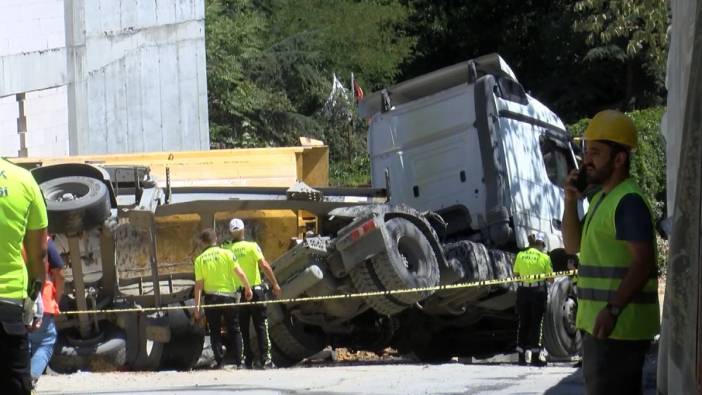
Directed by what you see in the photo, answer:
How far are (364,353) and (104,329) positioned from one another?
415 centimetres

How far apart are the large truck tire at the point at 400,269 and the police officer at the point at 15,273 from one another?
6740 mm

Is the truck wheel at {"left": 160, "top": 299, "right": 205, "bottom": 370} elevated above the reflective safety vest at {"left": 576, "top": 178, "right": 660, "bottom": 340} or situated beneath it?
situated beneath

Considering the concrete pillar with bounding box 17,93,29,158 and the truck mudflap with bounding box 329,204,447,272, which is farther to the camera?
the concrete pillar with bounding box 17,93,29,158

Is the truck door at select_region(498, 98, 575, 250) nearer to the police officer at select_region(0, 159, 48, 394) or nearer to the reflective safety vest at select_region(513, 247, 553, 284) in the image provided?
the reflective safety vest at select_region(513, 247, 553, 284)

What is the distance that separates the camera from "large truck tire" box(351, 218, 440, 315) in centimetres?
1245

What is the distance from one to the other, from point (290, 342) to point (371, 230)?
1.84 m

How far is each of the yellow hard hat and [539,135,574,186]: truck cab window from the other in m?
9.67

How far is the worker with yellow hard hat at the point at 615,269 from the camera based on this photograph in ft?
17.8

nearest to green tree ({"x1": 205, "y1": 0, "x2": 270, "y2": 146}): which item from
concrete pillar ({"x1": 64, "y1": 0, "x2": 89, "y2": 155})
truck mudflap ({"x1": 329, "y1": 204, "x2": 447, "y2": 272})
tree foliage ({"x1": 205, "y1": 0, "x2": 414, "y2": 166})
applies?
tree foliage ({"x1": 205, "y1": 0, "x2": 414, "y2": 166})

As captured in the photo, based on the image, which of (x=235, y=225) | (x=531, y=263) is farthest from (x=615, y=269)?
(x=531, y=263)

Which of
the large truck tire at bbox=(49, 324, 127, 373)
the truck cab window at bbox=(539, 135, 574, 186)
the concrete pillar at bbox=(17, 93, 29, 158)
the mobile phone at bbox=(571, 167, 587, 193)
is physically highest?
the concrete pillar at bbox=(17, 93, 29, 158)

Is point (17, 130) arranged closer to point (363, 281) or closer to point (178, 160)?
point (178, 160)

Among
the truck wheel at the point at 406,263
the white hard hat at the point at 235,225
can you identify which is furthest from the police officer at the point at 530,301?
the white hard hat at the point at 235,225

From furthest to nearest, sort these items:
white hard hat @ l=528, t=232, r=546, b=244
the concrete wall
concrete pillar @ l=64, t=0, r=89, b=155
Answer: concrete pillar @ l=64, t=0, r=89, b=155
the concrete wall
white hard hat @ l=528, t=232, r=546, b=244
